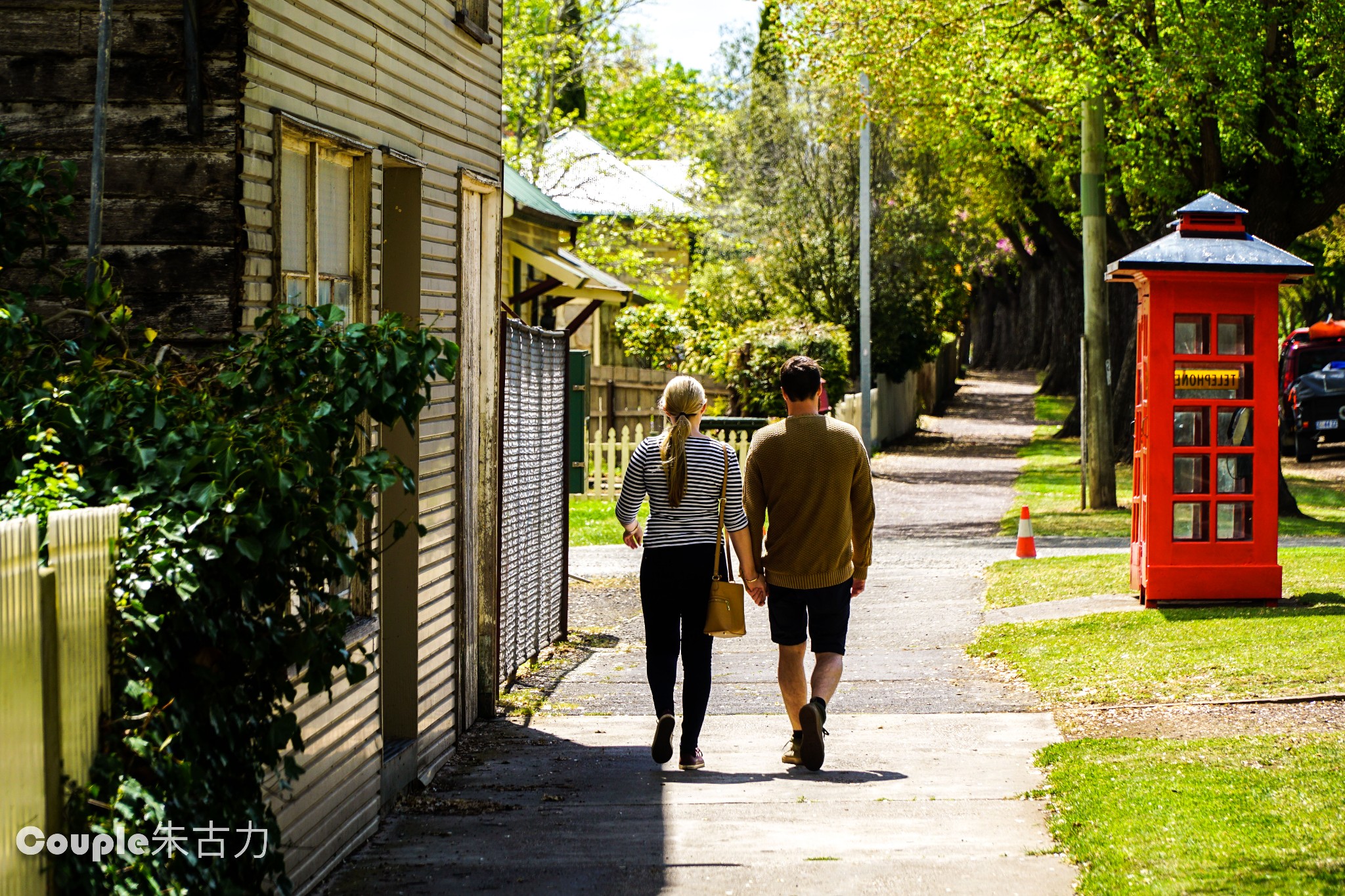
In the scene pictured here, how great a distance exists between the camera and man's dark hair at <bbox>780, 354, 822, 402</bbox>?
7348 mm

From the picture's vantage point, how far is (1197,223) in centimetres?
1132

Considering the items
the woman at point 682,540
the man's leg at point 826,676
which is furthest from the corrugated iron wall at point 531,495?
the man's leg at point 826,676

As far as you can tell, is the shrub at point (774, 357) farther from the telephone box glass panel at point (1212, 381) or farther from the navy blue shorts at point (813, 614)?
the navy blue shorts at point (813, 614)

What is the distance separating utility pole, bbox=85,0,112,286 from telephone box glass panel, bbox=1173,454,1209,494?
28.1 ft

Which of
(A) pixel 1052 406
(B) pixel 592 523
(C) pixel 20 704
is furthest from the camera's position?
(A) pixel 1052 406

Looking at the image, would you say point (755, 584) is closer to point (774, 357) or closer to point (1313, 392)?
point (774, 357)

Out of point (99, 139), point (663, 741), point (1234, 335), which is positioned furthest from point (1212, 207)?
point (99, 139)

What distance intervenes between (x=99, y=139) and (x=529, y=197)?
18.3 metres

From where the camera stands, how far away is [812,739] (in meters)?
7.11

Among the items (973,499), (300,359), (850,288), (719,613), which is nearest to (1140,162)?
(973,499)

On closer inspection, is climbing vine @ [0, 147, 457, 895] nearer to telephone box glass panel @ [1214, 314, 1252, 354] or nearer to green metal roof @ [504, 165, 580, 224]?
telephone box glass panel @ [1214, 314, 1252, 354]

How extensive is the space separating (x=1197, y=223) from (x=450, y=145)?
6.02 meters

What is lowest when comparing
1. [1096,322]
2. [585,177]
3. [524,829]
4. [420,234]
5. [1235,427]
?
[524,829]

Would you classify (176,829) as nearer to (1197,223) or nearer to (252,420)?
(252,420)
